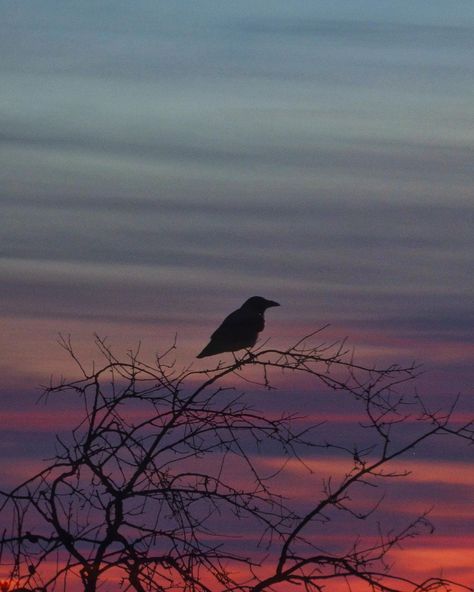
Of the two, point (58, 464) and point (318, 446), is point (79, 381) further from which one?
point (318, 446)

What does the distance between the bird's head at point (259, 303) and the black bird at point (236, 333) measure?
0.41 m

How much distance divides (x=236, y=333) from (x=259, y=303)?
75.8 inches

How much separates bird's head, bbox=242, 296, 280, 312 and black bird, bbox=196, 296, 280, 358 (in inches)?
16.3

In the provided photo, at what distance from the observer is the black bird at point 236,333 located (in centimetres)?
1728

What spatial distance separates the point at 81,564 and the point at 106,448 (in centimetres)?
91

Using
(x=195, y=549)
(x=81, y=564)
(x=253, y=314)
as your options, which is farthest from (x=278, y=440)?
(x=253, y=314)

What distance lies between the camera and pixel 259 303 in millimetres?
19250

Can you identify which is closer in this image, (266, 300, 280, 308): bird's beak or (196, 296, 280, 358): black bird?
(196, 296, 280, 358): black bird

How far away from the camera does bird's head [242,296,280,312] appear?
62.9 ft

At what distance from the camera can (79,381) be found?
10727 millimetres

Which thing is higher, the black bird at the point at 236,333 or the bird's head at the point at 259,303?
the bird's head at the point at 259,303

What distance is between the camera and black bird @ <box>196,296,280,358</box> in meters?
17.3

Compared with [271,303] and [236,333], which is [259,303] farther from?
[236,333]

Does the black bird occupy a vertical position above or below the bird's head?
below
